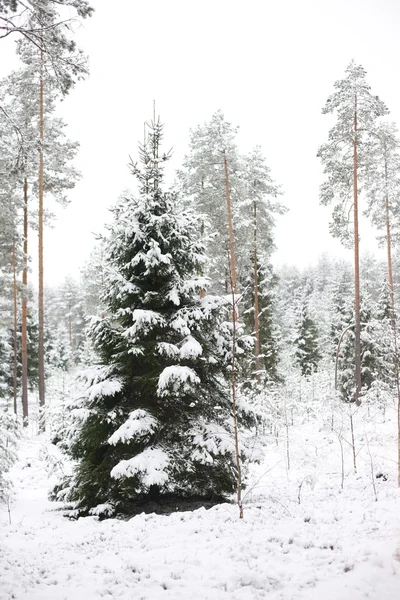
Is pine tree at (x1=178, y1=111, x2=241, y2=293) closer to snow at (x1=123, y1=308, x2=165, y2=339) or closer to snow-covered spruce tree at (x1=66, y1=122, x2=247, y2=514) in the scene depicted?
snow-covered spruce tree at (x1=66, y1=122, x2=247, y2=514)

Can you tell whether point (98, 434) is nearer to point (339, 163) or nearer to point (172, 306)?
point (172, 306)

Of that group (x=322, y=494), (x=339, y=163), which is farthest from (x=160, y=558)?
(x=339, y=163)

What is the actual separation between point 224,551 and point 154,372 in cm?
384

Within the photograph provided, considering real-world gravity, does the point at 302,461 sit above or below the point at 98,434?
below

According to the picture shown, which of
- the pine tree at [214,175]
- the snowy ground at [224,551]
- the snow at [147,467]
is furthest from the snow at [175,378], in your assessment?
the pine tree at [214,175]

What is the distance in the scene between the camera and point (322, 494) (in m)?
8.65

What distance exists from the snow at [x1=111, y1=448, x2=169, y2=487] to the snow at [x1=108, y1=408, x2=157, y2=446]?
1.37 feet

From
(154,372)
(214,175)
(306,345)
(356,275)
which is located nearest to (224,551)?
(154,372)

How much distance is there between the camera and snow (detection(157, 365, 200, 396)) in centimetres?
→ 779

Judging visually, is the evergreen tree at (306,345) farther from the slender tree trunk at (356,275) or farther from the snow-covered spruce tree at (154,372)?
the snow-covered spruce tree at (154,372)

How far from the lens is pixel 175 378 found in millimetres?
7918

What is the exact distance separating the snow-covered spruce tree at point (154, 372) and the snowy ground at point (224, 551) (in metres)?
0.93

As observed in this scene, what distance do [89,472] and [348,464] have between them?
8.07 m

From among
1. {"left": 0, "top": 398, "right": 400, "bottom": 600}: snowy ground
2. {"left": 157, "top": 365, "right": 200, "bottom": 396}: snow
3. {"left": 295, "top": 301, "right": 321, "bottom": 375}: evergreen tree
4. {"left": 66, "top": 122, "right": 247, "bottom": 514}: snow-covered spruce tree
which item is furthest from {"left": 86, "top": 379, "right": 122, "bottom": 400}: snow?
{"left": 295, "top": 301, "right": 321, "bottom": 375}: evergreen tree
